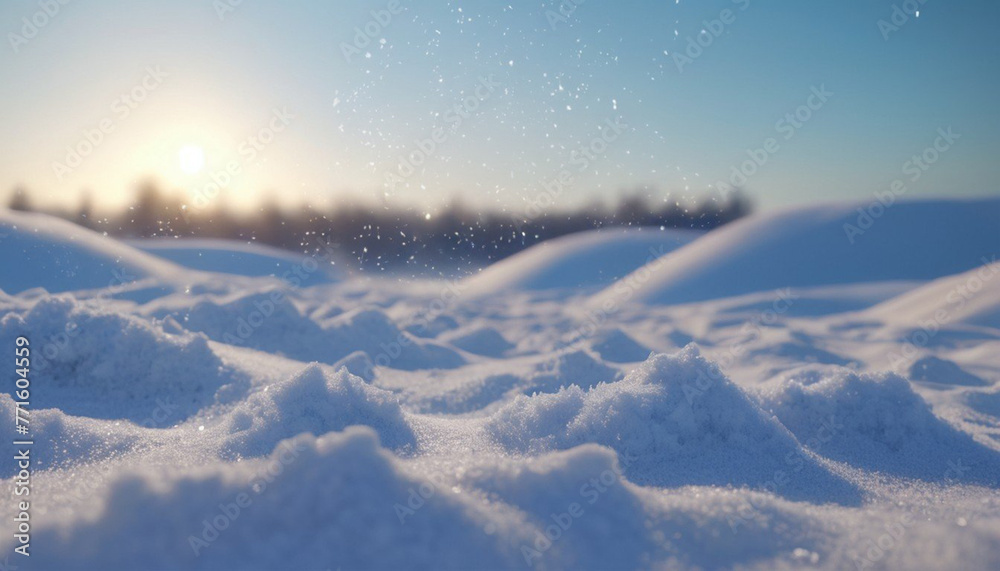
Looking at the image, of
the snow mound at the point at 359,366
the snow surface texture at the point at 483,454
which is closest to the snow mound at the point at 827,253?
the snow surface texture at the point at 483,454

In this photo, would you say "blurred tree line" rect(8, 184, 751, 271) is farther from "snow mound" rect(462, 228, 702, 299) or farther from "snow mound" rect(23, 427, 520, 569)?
"snow mound" rect(23, 427, 520, 569)

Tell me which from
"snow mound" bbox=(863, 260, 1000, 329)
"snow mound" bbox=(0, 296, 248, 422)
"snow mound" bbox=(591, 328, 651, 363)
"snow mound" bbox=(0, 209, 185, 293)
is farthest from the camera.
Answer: "snow mound" bbox=(0, 209, 185, 293)

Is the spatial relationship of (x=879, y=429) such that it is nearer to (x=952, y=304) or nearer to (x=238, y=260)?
(x=952, y=304)

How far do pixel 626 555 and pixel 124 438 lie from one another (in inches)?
72.1

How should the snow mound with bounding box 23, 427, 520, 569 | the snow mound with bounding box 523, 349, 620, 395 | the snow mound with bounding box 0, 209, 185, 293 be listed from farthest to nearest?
the snow mound with bounding box 0, 209, 185, 293 → the snow mound with bounding box 523, 349, 620, 395 → the snow mound with bounding box 23, 427, 520, 569

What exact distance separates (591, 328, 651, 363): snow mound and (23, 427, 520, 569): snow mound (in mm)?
4294

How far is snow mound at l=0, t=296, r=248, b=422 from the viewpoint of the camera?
3523 mm

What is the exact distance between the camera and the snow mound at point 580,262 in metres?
12.2

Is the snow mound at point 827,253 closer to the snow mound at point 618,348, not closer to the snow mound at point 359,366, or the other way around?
the snow mound at point 618,348

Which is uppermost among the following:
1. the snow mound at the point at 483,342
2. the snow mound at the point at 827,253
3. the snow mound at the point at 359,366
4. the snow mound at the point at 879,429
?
the snow mound at the point at 827,253

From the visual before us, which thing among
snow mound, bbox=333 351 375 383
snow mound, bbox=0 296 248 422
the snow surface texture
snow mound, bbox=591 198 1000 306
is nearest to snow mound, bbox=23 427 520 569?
the snow surface texture

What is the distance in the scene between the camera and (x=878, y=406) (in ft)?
8.54

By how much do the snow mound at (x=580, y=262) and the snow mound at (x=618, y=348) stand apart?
556 cm

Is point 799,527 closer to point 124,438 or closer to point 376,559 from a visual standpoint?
point 376,559
